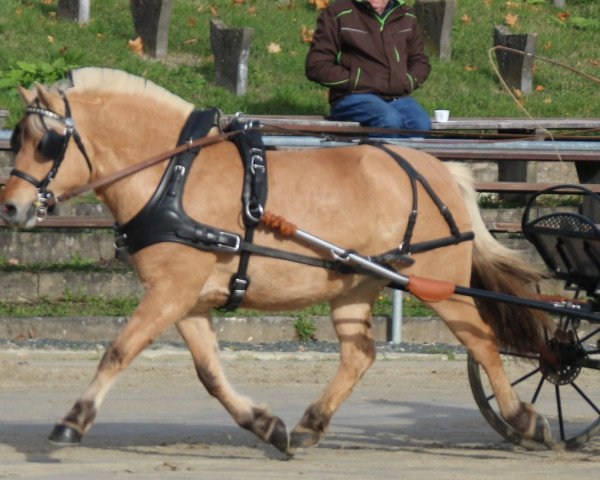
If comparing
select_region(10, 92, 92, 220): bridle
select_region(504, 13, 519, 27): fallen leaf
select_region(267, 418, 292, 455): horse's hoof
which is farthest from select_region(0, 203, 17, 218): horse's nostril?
select_region(504, 13, 519, 27): fallen leaf

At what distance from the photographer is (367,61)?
35.3 feet

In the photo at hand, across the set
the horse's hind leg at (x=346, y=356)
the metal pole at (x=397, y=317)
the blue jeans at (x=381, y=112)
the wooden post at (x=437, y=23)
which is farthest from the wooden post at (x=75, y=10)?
the horse's hind leg at (x=346, y=356)

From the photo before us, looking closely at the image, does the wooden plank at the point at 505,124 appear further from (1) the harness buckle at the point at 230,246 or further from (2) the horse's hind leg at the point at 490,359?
(1) the harness buckle at the point at 230,246

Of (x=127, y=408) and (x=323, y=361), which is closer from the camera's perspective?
(x=127, y=408)

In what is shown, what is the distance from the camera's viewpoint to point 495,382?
732cm

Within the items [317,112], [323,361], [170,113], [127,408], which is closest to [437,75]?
→ [317,112]

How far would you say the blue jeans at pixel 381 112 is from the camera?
10.7 metres

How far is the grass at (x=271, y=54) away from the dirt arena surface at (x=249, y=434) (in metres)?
4.15

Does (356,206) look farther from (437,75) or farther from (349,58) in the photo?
(437,75)

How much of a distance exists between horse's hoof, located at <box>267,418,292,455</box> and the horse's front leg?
0.79m

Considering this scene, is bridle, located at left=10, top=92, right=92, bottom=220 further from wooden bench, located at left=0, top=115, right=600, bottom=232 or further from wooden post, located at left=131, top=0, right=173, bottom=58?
wooden post, located at left=131, top=0, right=173, bottom=58

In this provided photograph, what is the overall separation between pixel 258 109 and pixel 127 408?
5569 mm

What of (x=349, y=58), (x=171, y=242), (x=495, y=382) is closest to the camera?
(x=171, y=242)

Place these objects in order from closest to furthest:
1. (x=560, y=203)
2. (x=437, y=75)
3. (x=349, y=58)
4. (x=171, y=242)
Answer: (x=171, y=242) < (x=349, y=58) < (x=560, y=203) < (x=437, y=75)
